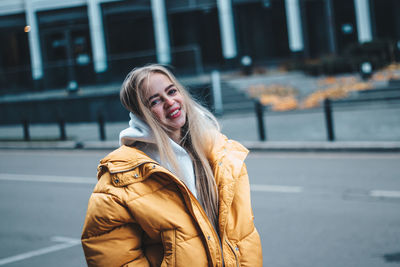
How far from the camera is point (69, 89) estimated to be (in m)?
21.2

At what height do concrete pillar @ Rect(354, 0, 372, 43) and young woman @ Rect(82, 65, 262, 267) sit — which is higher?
concrete pillar @ Rect(354, 0, 372, 43)

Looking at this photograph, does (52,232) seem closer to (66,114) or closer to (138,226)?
(138,226)

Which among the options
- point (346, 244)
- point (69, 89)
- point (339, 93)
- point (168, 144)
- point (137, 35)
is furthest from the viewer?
point (137, 35)

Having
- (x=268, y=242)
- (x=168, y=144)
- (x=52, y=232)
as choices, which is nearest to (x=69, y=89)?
(x=52, y=232)

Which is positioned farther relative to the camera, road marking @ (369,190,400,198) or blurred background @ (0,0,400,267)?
road marking @ (369,190,400,198)

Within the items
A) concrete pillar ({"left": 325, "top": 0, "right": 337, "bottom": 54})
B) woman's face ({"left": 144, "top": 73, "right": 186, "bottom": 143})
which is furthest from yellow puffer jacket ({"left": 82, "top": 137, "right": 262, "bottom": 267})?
concrete pillar ({"left": 325, "top": 0, "right": 337, "bottom": 54})

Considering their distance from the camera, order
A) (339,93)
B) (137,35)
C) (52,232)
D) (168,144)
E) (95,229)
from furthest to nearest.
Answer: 1. (137,35)
2. (339,93)
3. (52,232)
4. (168,144)
5. (95,229)

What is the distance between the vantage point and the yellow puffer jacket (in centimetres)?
209

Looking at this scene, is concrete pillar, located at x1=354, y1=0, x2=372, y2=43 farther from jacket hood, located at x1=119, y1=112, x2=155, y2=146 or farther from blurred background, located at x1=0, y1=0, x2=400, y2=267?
jacket hood, located at x1=119, y1=112, x2=155, y2=146

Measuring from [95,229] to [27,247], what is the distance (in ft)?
14.0

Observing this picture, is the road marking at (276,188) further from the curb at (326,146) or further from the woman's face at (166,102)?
the woman's face at (166,102)

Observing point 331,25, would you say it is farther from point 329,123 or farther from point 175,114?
point 175,114

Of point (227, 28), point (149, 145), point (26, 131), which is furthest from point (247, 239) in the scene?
point (227, 28)

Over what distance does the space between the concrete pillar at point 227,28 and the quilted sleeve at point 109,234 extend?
79.0ft
